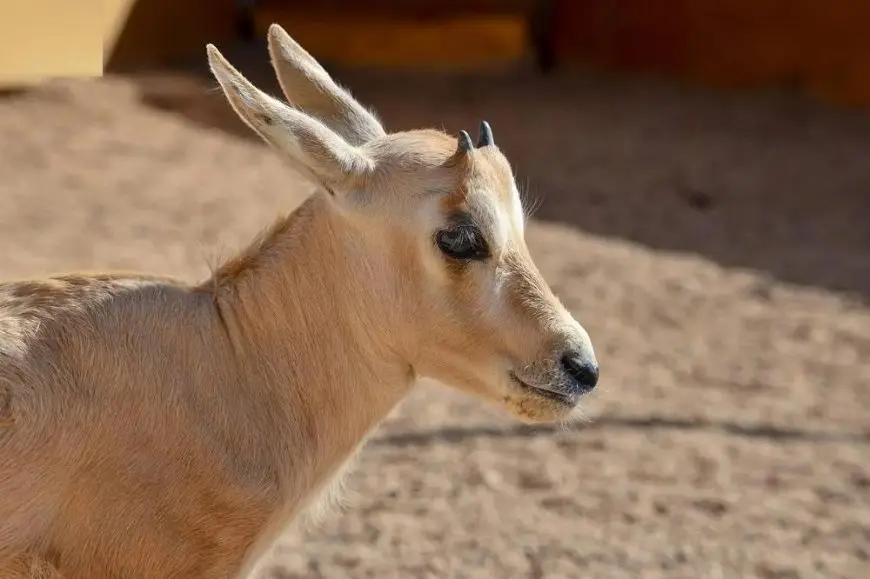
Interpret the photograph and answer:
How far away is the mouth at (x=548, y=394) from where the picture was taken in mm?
3416

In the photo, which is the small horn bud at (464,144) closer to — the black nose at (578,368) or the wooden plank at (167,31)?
the black nose at (578,368)

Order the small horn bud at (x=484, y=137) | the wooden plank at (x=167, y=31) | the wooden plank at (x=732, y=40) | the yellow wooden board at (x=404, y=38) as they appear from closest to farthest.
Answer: the small horn bud at (x=484, y=137) < the wooden plank at (x=167, y=31) < the wooden plank at (x=732, y=40) < the yellow wooden board at (x=404, y=38)

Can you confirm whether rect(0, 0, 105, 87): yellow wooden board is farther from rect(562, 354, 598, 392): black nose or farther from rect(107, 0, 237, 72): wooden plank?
rect(562, 354, 598, 392): black nose

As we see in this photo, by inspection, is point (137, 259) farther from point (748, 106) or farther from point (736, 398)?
point (748, 106)

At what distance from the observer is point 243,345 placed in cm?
355

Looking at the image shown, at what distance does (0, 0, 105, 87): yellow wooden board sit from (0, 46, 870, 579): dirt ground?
1.28ft

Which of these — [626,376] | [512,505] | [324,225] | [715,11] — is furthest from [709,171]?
[324,225]

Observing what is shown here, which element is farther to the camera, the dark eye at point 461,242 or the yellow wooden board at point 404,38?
the yellow wooden board at point 404,38

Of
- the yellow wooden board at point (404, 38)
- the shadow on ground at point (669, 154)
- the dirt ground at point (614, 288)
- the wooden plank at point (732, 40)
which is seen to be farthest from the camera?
the yellow wooden board at point (404, 38)

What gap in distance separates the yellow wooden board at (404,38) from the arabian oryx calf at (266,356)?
1138 cm

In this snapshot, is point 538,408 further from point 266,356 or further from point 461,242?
point 266,356

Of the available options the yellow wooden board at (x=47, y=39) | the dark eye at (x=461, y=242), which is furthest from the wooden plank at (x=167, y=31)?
the dark eye at (x=461, y=242)

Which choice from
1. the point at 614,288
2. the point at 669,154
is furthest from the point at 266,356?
the point at 669,154

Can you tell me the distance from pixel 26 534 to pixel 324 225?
117 centimetres
